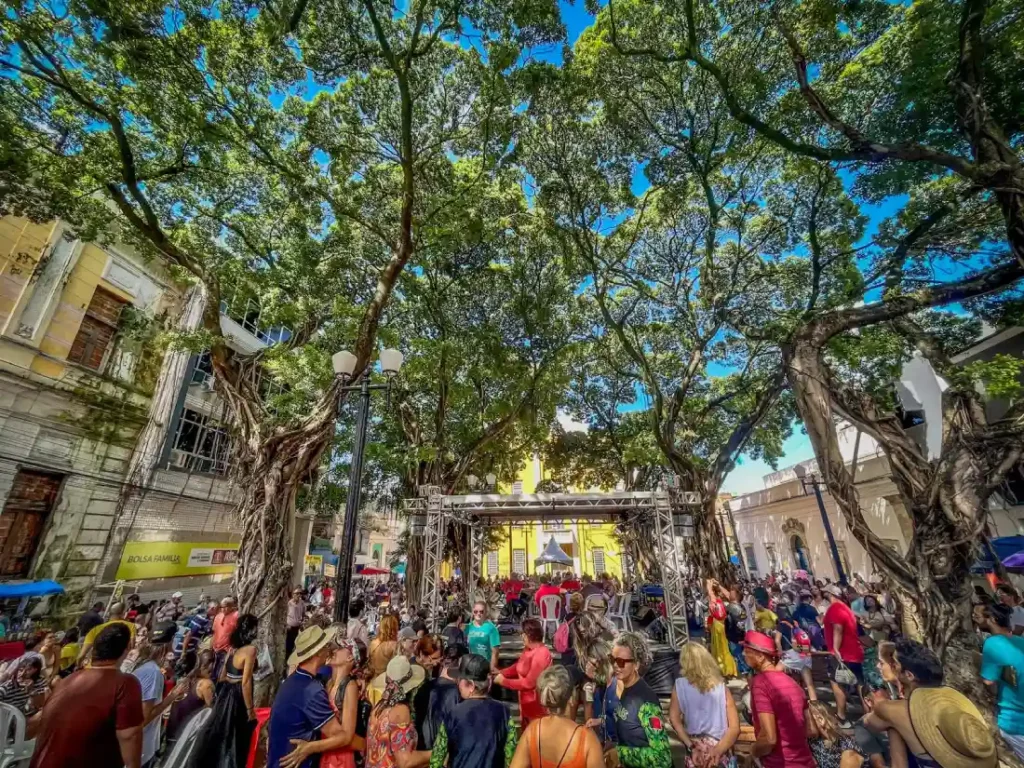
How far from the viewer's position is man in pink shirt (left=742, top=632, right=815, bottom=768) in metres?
2.68

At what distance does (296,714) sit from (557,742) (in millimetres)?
1639

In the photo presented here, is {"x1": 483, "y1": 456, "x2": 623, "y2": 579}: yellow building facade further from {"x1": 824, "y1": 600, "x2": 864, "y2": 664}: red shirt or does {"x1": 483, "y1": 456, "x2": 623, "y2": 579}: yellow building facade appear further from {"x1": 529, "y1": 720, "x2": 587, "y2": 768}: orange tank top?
{"x1": 529, "y1": 720, "x2": 587, "y2": 768}: orange tank top

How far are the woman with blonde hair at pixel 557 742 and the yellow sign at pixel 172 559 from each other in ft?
37.2

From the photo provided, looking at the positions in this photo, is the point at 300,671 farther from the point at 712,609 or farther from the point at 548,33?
the point at 548,33

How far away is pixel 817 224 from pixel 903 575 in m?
8.48

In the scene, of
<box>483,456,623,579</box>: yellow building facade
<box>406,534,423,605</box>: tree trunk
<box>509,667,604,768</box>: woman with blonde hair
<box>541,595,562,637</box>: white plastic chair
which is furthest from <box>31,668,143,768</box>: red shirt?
<box>483,456,623,579</box>: yellow building facade

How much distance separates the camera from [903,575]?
564cm

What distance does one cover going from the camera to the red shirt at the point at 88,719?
234 cm

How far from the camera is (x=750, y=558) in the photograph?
2659 centimetres

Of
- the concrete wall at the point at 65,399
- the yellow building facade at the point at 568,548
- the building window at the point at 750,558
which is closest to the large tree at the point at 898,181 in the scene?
the concrete wall at the point at 65,399

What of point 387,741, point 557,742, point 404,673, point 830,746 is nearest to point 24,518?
point 404,673

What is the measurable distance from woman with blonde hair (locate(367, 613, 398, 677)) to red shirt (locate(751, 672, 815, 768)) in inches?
115

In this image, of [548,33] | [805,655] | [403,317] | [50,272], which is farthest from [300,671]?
[50,272]

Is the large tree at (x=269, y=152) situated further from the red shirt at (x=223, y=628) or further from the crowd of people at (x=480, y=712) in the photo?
the crowd of people at (x=480, y=712)
